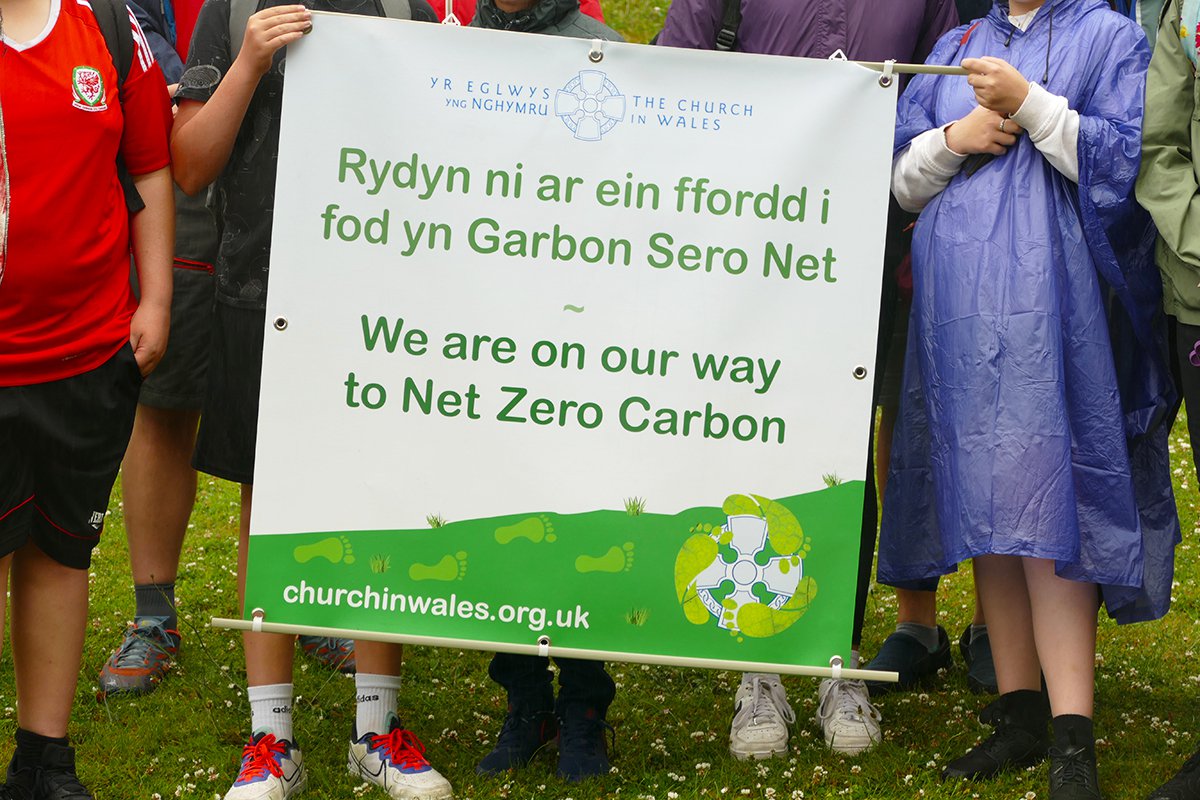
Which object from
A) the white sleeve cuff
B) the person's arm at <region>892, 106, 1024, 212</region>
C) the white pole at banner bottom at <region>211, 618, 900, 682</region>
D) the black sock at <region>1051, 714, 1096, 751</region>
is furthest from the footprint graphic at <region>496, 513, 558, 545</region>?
the white sleeve cuff

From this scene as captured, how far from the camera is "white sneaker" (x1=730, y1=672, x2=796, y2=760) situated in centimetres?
392

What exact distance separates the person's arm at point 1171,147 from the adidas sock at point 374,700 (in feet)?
7.23

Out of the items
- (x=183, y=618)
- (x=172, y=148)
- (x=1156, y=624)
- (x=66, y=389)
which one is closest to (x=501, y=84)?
(x=172, y=148)

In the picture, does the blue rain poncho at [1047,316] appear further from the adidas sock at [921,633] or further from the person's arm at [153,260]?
the person's arm at [153,260]

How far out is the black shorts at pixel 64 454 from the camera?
328 centimetres

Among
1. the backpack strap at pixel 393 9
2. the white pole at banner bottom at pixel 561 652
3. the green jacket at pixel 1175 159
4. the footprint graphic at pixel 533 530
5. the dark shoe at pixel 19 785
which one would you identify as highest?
the backpack strap at pixel 393 9

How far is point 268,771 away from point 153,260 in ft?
4.26

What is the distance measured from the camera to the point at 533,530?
333cm

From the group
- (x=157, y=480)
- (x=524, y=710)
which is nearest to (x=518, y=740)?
(x=524, y=710)

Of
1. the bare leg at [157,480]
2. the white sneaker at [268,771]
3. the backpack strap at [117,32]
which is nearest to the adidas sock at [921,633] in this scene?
the white sneaker at [268,771]

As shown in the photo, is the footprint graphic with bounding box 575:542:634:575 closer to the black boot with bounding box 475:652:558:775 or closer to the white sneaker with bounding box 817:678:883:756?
the black boot with bounding box 475:652:558:775

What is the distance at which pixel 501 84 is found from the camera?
3.28 m

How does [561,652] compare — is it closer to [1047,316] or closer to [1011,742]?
[1011,742]

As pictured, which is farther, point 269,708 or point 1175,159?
point 269,708
